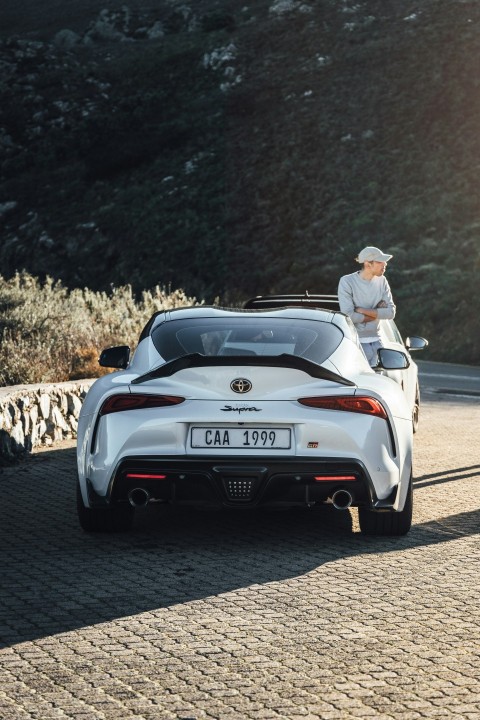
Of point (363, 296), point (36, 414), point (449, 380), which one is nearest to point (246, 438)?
point (363, 296)

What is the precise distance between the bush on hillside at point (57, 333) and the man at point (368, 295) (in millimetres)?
4646

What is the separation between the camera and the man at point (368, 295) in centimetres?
1098

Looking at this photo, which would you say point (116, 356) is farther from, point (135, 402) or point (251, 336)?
point (135, 402)

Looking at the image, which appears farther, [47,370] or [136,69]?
[136,69]

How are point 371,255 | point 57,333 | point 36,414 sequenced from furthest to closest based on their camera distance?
point 57,333 → point 36,414 → point 371,255

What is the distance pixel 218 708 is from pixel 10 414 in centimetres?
744

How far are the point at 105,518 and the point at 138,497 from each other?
571mm

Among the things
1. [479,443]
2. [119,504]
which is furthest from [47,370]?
[119,504]

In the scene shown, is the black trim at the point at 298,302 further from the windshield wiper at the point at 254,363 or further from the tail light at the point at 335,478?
the tail light at the point at 335,478

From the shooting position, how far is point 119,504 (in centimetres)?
785

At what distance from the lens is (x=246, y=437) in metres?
7.46

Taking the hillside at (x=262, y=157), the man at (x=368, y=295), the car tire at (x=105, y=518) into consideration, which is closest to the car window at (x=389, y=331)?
the man at (x=368, y=295)

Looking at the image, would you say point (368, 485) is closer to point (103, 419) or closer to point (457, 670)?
point (103, 419)

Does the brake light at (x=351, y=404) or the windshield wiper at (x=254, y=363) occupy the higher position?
the windshield wiper at (x=254, y=363)
